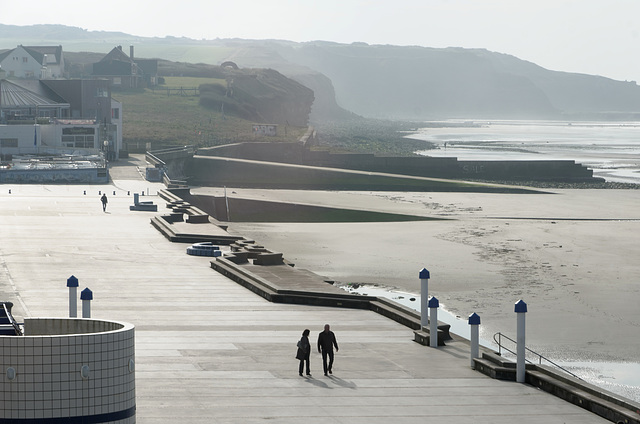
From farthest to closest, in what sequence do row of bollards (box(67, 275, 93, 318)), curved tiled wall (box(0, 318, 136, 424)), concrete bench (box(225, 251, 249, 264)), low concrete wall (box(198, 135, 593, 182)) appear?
low concrete wall (box(198, 135, 593, 182)), concrete bench (box(225, 251, 249, 264)), row of bollards (box(67, 275, 93, 318)), curved tiled wall (box(0, 318, 136, 424))

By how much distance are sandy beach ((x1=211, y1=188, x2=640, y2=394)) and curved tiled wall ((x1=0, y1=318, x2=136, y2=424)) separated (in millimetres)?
19043

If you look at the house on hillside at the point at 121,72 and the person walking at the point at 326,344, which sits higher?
the house on hillside at the point at 121,72

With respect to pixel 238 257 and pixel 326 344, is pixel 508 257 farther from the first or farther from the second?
pixel 326 344

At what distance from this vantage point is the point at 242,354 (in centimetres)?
2375

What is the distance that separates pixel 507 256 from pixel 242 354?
29.2 m

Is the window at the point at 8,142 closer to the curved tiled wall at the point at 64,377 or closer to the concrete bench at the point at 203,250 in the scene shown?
the concrete bench at the point at 203,250

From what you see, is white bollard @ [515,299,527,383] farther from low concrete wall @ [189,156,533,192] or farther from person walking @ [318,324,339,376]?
low concrete wall @ [189,156,533,192]

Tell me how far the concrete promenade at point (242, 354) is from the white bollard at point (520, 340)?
350 millimetres

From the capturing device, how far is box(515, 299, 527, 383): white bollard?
20.1 metres

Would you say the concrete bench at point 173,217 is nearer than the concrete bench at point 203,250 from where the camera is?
No

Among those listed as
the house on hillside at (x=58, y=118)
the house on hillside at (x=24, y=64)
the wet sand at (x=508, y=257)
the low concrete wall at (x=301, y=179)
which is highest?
the house on hillside at (x=24, y=64)

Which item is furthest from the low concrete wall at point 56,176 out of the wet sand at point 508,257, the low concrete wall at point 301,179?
the low concrete wall at point 301,179

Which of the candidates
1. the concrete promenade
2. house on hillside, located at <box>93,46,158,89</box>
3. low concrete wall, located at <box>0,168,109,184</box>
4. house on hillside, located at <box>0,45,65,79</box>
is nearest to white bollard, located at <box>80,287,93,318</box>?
the concrete promenade

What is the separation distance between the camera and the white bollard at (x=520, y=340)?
66.0 feet
